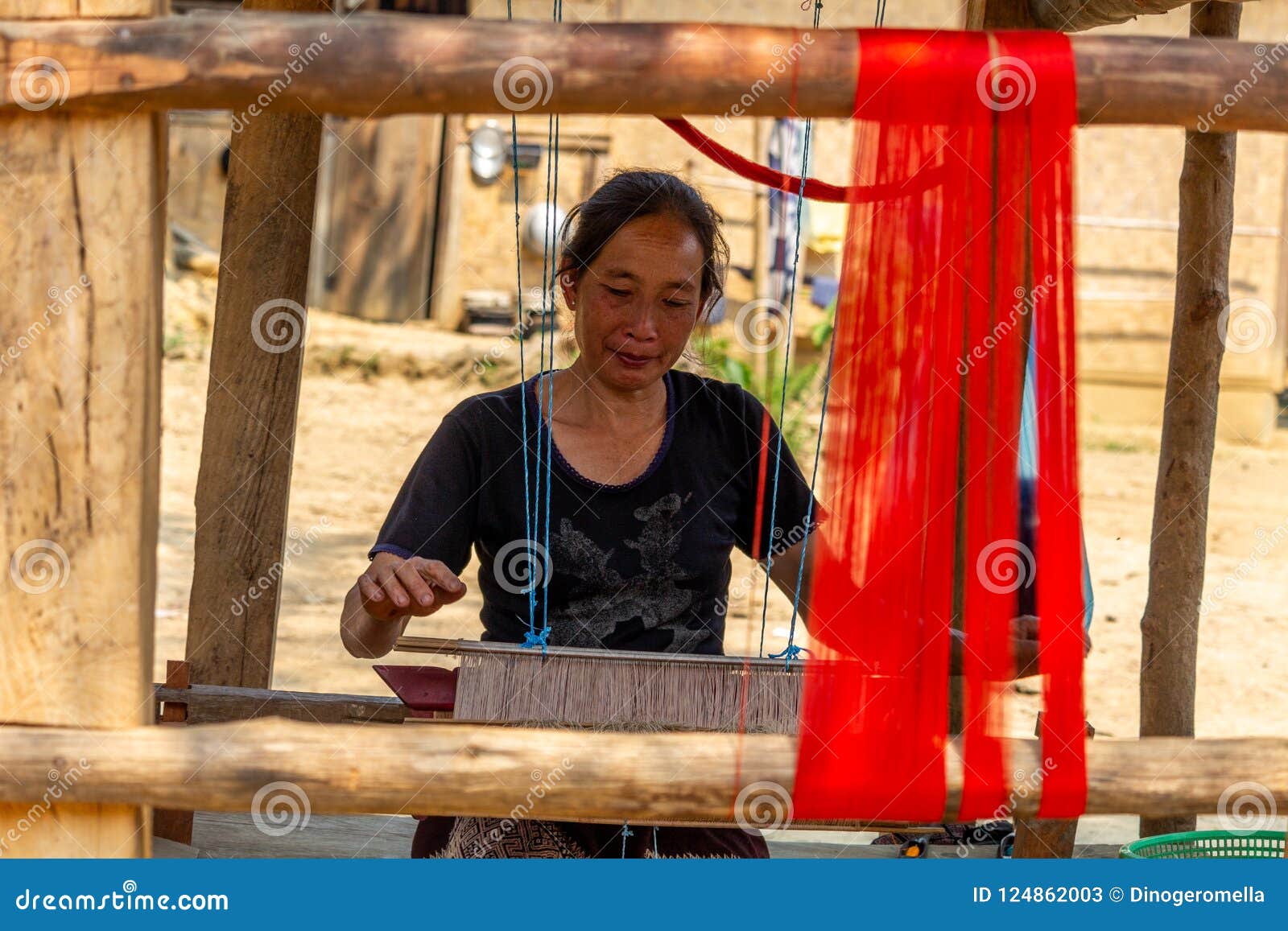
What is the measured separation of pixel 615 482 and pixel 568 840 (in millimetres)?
595

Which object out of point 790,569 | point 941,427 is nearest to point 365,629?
point 790,569

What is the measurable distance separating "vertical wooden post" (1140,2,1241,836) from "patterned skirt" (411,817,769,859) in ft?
3.78

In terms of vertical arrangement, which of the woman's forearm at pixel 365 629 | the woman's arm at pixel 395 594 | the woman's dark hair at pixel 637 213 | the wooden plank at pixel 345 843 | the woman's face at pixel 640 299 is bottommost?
the wooden plank at pixel 345 843

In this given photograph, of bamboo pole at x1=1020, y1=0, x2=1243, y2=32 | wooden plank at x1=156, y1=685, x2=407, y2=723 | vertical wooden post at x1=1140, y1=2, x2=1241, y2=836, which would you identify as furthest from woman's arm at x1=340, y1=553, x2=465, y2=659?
vertical wooden post at x1=1140, y1=2, x2=1241, y2=836

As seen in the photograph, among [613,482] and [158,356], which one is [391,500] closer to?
[613,482]

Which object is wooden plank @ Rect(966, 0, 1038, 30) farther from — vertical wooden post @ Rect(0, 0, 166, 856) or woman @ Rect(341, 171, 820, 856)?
vertical wooden post @ Rect(0, 0, 166, 856)

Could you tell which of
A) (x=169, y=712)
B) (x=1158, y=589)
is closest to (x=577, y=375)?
(x=169, y=712)

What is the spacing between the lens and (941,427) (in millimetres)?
1771

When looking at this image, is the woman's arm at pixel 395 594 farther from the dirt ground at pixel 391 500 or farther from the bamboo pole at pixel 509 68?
the dirt ground at pixel 391 500

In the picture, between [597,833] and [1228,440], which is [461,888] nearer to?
[597,833]

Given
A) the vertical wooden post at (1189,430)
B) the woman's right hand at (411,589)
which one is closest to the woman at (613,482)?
the woman's right hand at (411,589)

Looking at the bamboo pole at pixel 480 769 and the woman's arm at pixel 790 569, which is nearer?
the bamboo pole at pixel 480 769

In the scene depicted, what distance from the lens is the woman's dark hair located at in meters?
2.41

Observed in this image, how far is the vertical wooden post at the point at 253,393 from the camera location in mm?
2809
